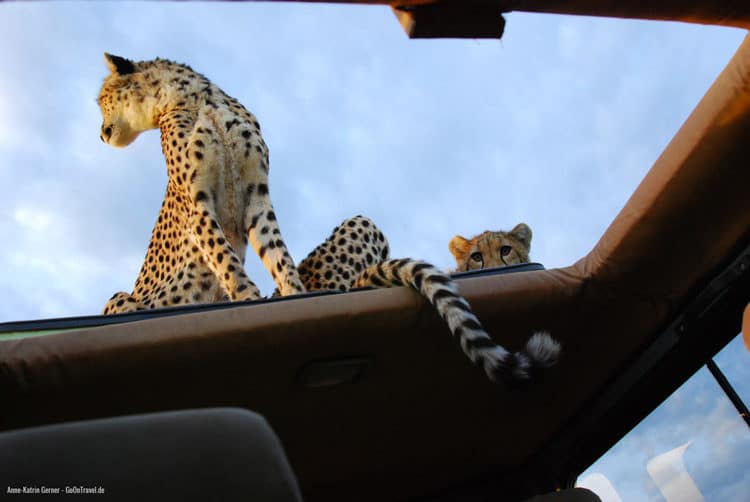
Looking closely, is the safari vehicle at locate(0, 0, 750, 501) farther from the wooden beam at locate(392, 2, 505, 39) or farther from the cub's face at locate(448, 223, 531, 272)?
the cub's face at locate(448, 223, 531, 272)

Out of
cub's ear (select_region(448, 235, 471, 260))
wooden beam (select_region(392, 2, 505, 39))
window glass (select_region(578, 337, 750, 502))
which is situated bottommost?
window glass (select_region(578, 337, 750, 502))

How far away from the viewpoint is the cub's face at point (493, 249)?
5.24 metres

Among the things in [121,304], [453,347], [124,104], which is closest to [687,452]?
[453,347]

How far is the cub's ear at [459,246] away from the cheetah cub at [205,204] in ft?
6.99

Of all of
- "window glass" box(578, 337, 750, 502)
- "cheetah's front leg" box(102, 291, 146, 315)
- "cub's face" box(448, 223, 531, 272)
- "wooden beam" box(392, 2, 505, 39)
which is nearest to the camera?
"wooden beam" box(392, 2, 505, 39)

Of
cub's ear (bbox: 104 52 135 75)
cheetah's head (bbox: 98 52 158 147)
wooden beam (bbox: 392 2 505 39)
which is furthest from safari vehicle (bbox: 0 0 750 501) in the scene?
cub's ear (bbox: 104 52 135 75)

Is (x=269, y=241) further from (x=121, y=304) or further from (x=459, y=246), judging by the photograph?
(x=459, y=246)

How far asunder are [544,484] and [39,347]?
5.59 ft

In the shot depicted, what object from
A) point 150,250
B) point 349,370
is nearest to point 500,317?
point 349,370

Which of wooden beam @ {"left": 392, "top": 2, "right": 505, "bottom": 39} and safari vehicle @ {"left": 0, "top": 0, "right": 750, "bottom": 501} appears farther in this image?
safari vehicle @ {"left": 0, "top": 0, "right": 750, "bottom": 501}

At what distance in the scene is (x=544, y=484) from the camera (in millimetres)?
2592

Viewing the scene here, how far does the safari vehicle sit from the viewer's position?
164cm

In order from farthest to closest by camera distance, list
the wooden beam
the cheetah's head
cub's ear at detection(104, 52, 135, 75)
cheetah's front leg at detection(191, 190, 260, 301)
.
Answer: cub's ear at detection(104, 52, 135, 75)
the cheetah's head
cheetah's front leg at detection(191, 190, 260, 301)
the wooden beam

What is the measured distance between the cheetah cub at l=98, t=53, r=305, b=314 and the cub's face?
2028mm
